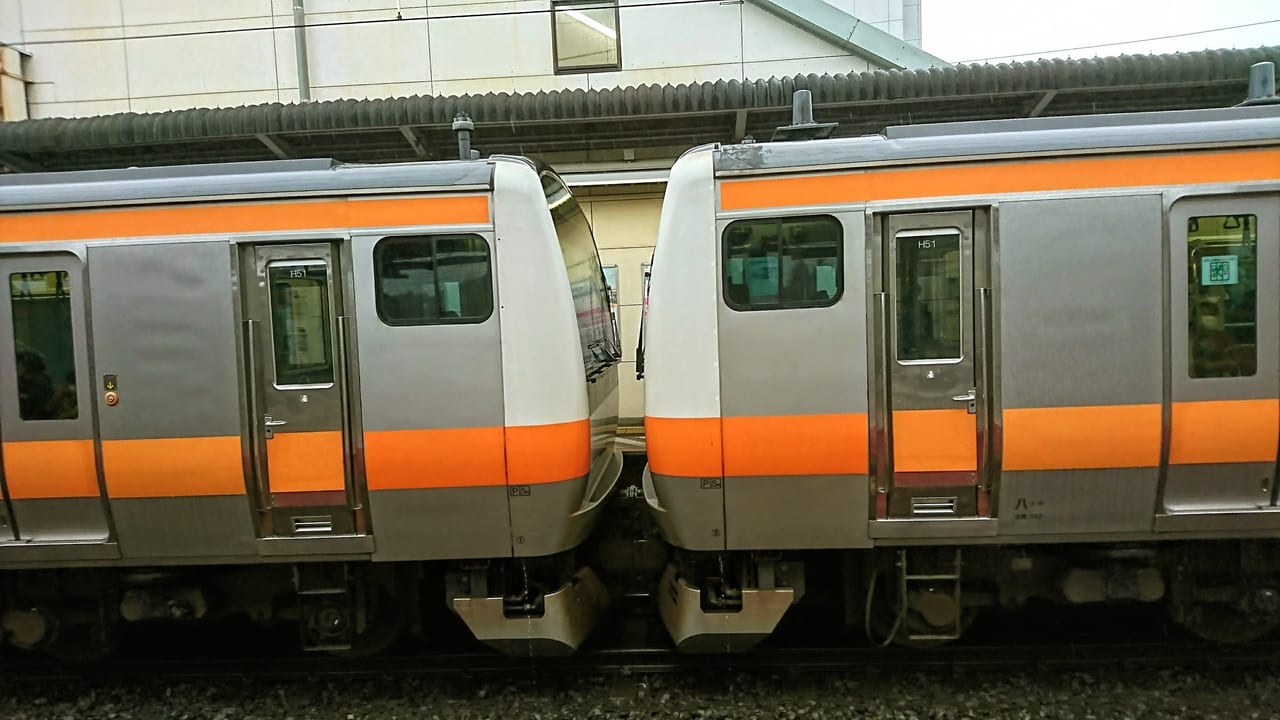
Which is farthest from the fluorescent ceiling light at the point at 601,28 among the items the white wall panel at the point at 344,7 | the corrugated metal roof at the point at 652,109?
the white wall panel at the point at 344,7

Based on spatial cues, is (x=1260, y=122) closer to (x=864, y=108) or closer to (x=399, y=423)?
(x=864, y=108)

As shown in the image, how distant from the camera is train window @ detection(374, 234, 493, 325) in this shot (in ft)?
13.2

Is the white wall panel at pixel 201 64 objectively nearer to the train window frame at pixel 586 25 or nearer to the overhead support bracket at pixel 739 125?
the train window frame at pixel 586 25

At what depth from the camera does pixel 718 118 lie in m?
7.33

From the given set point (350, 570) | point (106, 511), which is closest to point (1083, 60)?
point (350, 570)

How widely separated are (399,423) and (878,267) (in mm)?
2907

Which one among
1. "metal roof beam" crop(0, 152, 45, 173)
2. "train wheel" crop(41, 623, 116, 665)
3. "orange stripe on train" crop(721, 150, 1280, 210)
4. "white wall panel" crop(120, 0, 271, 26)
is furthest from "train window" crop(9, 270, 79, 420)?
"white wall panel" crop(120, 0, 271, 26)

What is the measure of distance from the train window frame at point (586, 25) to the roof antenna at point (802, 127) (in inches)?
209

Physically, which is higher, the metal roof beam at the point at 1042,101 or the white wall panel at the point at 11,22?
the white wall panel at the point at 11,22

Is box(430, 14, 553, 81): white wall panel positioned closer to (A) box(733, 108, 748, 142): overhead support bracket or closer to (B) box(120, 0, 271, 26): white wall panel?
(B) box(120, 0, 271, 26): white wall panel

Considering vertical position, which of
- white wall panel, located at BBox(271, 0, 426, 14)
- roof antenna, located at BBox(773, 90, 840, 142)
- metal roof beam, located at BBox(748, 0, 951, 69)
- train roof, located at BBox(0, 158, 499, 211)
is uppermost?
white wall panel, located at BBox(271, 0, 426, 14)

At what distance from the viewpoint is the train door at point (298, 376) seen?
4.04 meters

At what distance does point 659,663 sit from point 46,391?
4217mm

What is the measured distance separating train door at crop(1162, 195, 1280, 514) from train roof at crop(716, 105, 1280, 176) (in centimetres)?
38
